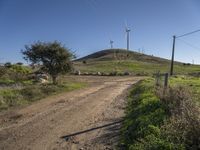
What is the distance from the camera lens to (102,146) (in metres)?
9.00

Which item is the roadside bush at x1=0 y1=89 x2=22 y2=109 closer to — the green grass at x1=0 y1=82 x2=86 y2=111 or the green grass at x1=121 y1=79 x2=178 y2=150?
the green grass at x1=0 y1=82 x2=86 y2=111

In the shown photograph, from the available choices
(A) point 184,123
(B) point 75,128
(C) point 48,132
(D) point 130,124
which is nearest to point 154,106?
(D) point 130,124

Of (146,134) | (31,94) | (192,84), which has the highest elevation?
(146,134)

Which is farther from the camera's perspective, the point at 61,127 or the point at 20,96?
the point at 20,96

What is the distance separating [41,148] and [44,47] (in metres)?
20.9

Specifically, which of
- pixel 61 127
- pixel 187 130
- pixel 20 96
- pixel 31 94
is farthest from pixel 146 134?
pixel 31 94

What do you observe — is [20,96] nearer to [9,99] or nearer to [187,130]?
[9,99]

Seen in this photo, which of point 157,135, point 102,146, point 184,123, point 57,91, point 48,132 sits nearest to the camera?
point 184,123

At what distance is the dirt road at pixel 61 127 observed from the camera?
9.18 meters

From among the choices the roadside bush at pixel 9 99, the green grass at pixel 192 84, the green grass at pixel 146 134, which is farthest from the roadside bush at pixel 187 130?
the roadside bush at pixel 9 99

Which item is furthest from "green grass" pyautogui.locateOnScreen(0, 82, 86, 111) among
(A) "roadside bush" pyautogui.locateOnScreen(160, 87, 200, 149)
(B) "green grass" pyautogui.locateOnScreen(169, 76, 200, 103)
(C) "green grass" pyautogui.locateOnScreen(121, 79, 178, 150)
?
(A) "roadside bush" pyautogui.locateOnScreen(160, 87, 200, 149)

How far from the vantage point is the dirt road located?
9.18 m

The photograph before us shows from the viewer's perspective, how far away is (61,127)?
11.2m

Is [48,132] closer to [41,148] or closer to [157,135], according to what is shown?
[41,148]
